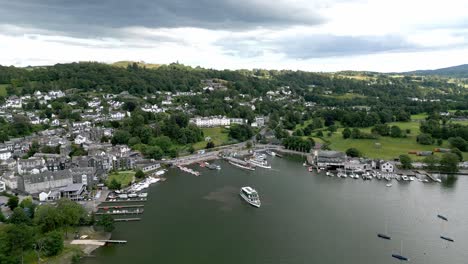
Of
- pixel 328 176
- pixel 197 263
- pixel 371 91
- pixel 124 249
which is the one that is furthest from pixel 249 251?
pixel 371 91

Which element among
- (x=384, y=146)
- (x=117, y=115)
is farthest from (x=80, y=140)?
(x=384, y=146)

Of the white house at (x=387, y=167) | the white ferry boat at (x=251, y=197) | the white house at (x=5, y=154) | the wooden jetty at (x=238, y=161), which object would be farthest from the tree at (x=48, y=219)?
the white house at (x=387, y=167)

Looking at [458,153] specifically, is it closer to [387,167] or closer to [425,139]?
[425,139]

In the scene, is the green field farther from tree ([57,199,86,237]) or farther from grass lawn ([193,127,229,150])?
tree ([57,199,86,237])

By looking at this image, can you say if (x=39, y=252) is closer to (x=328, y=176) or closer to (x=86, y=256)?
(x=86, y=256)

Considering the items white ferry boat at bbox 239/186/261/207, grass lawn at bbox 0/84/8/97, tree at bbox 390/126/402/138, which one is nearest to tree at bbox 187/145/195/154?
white ferry boat at bbox 239/186/261/207

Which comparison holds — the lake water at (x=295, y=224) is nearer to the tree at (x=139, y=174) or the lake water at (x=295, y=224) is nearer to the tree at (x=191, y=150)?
the tree at (x=139, y=174)
